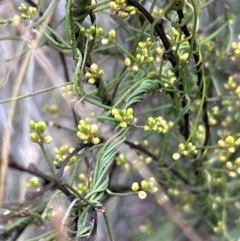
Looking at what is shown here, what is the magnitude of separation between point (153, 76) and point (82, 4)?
230 mm

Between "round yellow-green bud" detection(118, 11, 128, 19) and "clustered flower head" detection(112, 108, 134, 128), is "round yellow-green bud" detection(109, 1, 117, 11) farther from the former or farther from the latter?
"clustered flower head" detection(112, 108, 134, 128)

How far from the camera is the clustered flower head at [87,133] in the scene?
0.79 meters

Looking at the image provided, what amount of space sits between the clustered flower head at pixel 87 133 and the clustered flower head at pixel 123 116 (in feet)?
0.18

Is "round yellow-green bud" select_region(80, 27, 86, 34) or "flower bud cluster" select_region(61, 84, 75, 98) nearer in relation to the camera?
"round yellow-green bud" select_region(80, 27, 86, 34)

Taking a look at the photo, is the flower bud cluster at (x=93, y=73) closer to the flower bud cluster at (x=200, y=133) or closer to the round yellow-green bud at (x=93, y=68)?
the round yellow-green bud at (x=93, y=68)

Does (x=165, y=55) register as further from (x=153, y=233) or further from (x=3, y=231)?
(x=153, y=233)

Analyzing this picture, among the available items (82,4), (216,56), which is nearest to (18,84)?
(82,4)

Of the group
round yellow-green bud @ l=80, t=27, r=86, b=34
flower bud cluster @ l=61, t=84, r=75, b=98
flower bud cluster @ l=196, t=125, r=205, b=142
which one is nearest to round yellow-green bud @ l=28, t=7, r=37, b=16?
round yellow-green bud @ l=80, t=27, r=86, b=34

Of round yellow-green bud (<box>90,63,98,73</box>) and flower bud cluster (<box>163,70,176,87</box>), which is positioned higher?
round yellow-green bud (<box>90,63,98,73</box>)

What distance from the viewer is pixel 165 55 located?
94 centimetres

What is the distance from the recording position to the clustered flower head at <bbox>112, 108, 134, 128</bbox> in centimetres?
85

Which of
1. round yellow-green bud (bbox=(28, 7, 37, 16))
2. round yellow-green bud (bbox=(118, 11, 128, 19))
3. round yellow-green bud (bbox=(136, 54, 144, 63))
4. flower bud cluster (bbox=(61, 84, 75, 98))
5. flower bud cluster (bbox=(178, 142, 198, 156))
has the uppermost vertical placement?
round yellow-green bud (bbox=(28, 7, 37, 16))

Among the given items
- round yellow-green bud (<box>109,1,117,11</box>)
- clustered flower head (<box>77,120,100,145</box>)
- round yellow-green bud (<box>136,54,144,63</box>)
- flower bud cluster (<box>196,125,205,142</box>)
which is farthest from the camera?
flower bud cluster (<box>196,125,205,142</box>)

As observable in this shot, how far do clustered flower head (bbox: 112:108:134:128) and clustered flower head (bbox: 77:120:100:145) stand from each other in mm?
55
